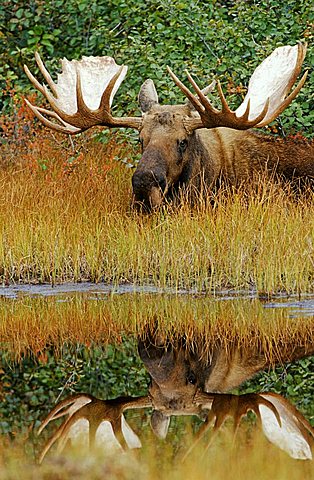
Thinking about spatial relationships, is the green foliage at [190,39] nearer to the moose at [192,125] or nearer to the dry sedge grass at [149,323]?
the moose at [192,125]

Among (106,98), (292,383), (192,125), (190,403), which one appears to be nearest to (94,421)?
(190,403)

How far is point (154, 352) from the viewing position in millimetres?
7402

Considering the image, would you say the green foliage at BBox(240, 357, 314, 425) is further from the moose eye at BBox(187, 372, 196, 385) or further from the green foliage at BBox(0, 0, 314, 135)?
the green foliage at BBox(0, 0, 314, 135)

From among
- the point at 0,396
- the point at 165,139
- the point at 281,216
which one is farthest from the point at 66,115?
the point at 0,396

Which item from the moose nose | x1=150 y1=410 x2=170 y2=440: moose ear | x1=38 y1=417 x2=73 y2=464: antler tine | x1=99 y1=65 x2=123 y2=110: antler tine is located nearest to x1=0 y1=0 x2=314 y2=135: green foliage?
x1=99 y1=65 x2=123 y2=110: antler tine

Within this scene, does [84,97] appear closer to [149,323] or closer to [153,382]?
[149,323]

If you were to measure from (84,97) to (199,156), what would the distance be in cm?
117

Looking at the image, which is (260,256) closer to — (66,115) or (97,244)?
(97,244)

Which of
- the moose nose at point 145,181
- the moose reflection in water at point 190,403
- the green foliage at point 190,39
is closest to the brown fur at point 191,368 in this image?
the moose reflection in water at point 190,403

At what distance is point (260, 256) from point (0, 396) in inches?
136

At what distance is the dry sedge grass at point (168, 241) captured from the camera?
942 centimetres

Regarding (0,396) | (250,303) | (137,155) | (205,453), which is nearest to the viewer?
(205,453)

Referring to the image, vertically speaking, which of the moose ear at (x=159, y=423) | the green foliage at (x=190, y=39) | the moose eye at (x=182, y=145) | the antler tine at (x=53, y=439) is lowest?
the moose ear at (x=159, y=423)

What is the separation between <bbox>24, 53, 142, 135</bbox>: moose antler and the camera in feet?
34.5
